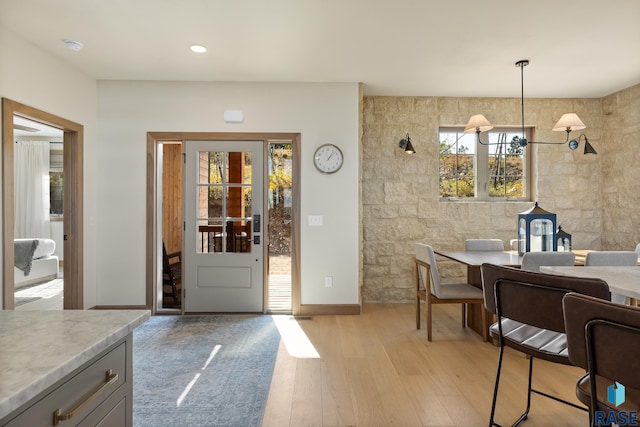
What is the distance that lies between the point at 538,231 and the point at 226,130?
3.34 m

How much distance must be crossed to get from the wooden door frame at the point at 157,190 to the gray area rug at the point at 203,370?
410mm

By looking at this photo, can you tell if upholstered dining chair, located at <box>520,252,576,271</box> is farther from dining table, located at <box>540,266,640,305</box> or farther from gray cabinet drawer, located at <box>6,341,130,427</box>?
gray cabinet drawer, located at <box>6,341,130,427</box>

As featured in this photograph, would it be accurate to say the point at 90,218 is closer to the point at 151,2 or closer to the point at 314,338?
the point at 151,2

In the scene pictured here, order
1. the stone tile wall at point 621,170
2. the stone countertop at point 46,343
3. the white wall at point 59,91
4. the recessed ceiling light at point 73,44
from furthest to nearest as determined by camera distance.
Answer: the stone tile wall at point 621,170 → the recessed ceiling light at point 73,44 → the white wall at point 59,91 → the stone countertop at point 46,343

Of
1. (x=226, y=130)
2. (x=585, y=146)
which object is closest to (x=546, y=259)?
(x=585, y=146)

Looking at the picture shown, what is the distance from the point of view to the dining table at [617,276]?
1.35 meters

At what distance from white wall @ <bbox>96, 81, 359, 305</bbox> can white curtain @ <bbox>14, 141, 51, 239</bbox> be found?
11.8 ft

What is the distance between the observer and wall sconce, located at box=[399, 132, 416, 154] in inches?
169

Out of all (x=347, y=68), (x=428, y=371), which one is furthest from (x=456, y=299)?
(x=347, y=68)

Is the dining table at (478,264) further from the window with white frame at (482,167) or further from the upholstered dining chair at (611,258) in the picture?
the window with white frame at (482,167)

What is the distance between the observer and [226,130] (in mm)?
3934

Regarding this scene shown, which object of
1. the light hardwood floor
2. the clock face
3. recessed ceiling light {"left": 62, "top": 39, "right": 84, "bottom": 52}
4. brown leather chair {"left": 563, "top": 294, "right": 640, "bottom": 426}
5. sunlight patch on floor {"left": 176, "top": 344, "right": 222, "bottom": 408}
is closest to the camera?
brown leather chair {"left": 563, "top": 294, "right": 640, "bottom": 426}

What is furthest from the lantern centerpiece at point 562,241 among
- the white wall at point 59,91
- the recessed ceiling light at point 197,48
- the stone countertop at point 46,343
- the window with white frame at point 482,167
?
the white wall at point 59,91

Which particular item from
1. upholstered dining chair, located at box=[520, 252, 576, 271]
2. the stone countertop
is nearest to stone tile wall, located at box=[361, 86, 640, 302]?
upholstered dining chair, located at box=[520, 252, 576, 271]
